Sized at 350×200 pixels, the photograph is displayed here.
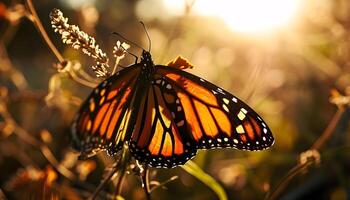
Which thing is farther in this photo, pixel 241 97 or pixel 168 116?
pixel 241 97

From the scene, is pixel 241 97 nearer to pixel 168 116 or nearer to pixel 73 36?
pixel 168 116

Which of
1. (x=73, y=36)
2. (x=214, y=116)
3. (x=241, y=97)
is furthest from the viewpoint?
(x=241, y=97)

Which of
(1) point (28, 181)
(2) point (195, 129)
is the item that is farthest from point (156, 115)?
(1) point (28, 181)

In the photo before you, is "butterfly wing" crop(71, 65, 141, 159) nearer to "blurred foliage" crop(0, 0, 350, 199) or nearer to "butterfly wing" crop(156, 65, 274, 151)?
"butterfly wing" crop(156, 65, 274, 151)

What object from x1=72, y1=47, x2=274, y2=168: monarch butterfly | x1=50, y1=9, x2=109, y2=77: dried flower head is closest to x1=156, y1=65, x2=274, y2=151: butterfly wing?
x1=72, y1=47, x2=274, y2=168: monarch butterfly

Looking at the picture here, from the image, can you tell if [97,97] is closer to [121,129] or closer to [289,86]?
[121,129]

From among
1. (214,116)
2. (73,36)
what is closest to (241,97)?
(214,116)
